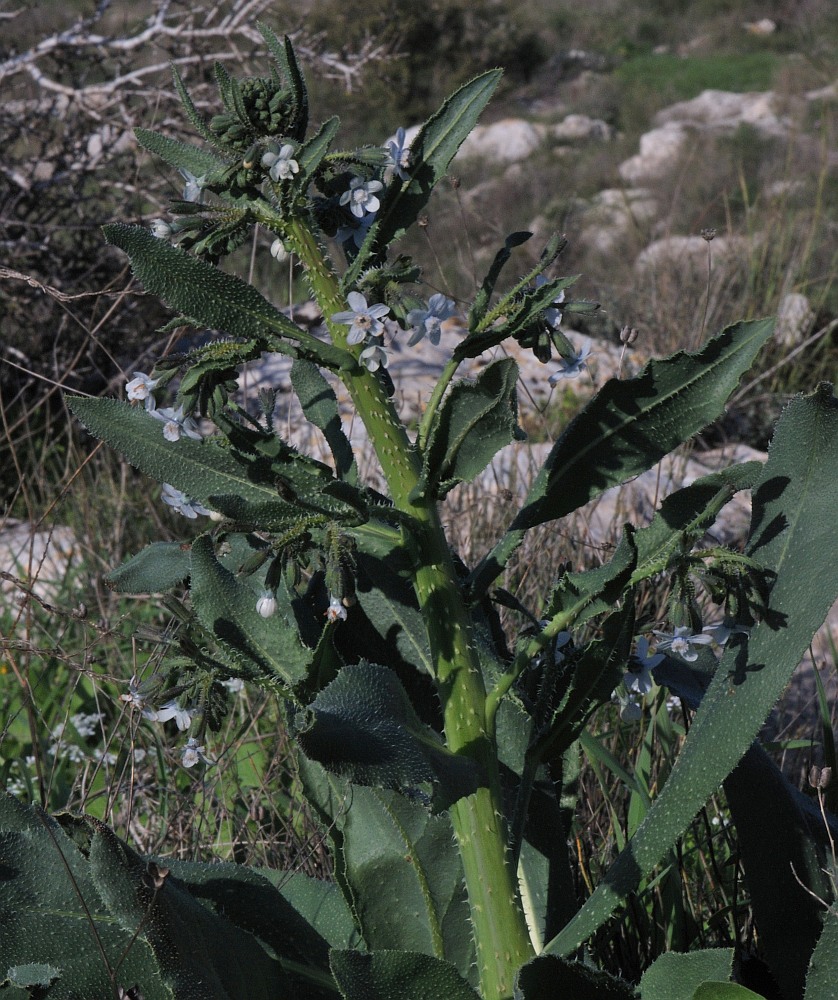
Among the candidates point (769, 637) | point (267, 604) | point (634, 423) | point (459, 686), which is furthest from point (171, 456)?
point (769, 637)

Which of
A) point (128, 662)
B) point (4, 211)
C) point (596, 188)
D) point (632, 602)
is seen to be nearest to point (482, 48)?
point (596, 188)

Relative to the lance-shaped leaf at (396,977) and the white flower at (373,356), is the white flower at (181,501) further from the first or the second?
the lance-shaped leaf at (396,977)

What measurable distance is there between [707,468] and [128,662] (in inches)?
92.6

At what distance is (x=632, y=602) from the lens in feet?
3.96

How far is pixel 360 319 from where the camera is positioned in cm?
118

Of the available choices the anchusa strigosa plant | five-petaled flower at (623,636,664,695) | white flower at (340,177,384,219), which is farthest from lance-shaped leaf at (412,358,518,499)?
five-petaled flower at (623,636,664,695)

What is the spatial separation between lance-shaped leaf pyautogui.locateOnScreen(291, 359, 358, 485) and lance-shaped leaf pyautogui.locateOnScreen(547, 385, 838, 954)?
50 centimetres

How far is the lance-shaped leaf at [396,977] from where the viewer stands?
1130mm

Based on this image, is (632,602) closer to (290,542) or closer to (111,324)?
(290,542)

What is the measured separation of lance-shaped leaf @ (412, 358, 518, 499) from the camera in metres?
1.18

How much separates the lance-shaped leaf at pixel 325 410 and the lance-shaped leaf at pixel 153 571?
24 centimetres

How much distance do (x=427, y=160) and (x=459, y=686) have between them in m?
0.61

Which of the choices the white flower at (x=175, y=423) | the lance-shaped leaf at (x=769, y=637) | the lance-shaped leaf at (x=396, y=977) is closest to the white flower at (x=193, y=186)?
the white flower at (x=175, y=423)

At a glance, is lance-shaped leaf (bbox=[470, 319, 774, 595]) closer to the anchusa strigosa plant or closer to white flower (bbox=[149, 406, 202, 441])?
the anchusa strigosa plant
